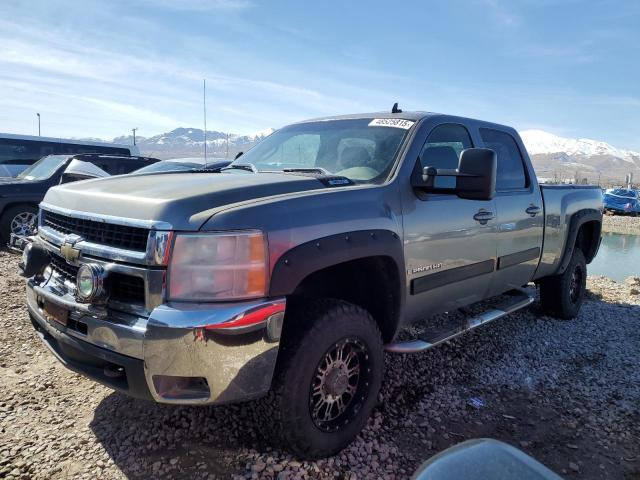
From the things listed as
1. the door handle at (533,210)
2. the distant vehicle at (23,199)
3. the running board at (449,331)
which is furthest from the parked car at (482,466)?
the distant vehicle at (23,199)

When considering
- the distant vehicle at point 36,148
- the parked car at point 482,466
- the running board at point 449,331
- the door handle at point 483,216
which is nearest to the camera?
the parked car at point 482,466

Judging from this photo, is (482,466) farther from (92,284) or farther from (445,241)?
(445,241)

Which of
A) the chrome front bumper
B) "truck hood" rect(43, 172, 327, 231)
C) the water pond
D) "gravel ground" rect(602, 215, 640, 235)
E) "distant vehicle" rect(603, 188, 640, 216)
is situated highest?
"truck hood" rect(43, 172, 327, 231)

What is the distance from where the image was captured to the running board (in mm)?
3059

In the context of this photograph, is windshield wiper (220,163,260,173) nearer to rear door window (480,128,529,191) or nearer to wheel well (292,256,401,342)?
wheel well (292,256,401,342)

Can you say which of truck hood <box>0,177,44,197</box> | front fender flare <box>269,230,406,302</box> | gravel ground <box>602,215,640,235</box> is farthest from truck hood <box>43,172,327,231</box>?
gravel ground <box>602,215,640,235</box>

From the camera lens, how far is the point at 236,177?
2.91 metres

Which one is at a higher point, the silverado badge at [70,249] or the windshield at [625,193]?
the silverado badge at [70,249]

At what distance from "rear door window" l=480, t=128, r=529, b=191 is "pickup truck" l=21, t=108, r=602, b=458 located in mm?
434

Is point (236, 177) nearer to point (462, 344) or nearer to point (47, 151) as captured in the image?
point (462, 344)

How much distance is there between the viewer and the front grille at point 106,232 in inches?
87.1

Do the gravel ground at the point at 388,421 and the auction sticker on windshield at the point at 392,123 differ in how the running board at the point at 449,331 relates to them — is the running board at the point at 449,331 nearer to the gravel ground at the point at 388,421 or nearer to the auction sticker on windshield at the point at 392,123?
the gravel ground at the point at 388,421

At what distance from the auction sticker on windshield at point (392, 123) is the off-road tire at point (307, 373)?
1.45 m

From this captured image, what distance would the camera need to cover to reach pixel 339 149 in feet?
11.4
